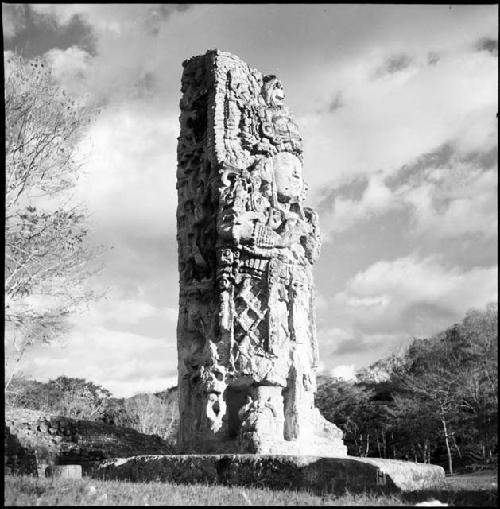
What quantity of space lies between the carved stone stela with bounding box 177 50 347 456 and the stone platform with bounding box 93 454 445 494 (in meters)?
0.90

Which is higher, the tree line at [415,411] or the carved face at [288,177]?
the carved face at [288,177]

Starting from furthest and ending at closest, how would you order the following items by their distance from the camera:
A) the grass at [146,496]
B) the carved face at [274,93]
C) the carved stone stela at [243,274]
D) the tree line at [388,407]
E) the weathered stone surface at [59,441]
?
the tree line at [388,407] → the weathered stone surface at [59,441] → the carved face at [274,93] → the carved stone stela at [243,274] → the grass at [146,496]

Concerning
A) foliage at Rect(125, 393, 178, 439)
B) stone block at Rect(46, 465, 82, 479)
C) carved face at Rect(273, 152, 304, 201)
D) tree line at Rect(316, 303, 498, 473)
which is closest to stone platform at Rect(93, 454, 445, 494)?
stone block at Rect(46, 465, 82, 479)

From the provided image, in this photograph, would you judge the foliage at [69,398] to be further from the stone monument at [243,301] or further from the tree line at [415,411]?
the stone monument at [243,301]

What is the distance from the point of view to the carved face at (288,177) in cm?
1156

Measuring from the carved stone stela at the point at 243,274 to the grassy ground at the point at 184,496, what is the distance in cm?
235

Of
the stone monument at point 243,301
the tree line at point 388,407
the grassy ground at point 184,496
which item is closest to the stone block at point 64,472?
the grassy ground at point 184,496

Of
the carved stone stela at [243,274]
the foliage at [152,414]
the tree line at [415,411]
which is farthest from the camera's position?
the foliage at [152,414]

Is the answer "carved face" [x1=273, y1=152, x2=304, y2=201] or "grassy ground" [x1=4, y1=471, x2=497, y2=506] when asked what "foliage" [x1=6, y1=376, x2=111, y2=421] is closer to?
"carved face" [x1=273, y1=152, x2=304, y2=201]

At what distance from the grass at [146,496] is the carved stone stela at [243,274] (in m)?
2.30

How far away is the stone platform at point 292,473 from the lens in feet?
25.6

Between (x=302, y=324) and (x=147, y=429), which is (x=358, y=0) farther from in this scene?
(x=147, y=429)

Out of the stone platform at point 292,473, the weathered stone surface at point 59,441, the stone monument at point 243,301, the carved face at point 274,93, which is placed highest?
the carved face at point 274,93

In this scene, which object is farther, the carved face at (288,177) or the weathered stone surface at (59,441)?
the weathered stone surface at (59,441)
